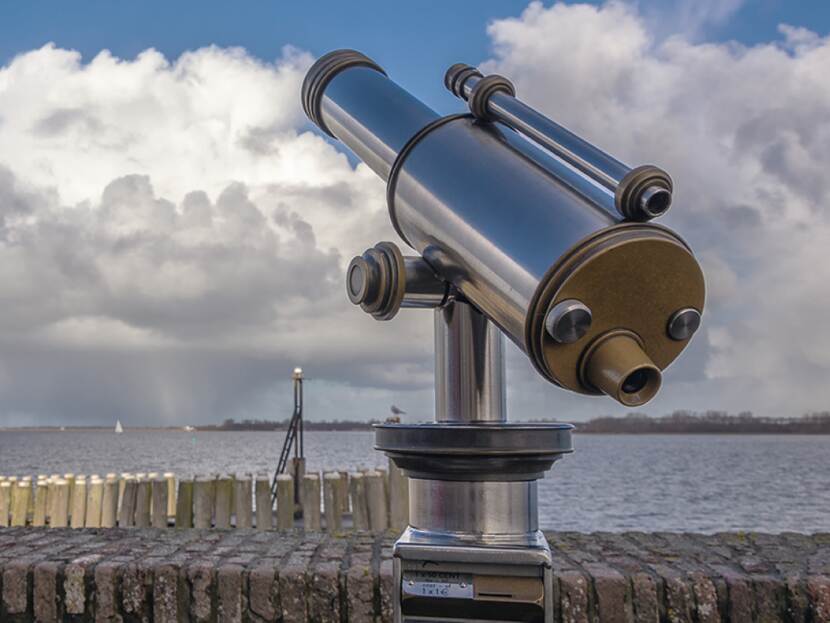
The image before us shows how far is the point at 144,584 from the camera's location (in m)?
2.67

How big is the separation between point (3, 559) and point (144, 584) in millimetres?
549

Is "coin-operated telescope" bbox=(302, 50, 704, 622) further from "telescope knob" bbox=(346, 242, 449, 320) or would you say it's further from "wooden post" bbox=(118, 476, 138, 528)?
"wooden post" bbox=(118, 476, 138, 528)

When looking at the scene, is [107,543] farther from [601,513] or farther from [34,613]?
[601,513]

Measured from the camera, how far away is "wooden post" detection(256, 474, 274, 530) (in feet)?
26.0

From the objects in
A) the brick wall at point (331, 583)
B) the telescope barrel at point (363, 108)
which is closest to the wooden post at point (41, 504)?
the brick wall at point (331, 583)

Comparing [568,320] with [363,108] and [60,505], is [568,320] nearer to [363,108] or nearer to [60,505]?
[363,108]

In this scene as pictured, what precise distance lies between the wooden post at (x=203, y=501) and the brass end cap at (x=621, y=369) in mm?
7206

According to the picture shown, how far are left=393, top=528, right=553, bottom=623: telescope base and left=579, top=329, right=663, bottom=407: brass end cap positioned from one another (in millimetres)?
392

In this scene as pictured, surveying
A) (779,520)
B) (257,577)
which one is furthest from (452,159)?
(779,520)

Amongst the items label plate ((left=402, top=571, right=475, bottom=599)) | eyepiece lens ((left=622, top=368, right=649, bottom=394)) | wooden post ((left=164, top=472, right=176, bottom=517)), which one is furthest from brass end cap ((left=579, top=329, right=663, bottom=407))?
wooden post ((left=164, top=472, right=176, bottom=517))

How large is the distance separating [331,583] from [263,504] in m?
5.68

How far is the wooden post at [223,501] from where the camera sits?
802 cm

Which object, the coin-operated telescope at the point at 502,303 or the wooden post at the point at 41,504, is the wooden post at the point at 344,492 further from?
the coin-operated telescope at the point at 502,303

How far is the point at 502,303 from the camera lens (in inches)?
58.9
